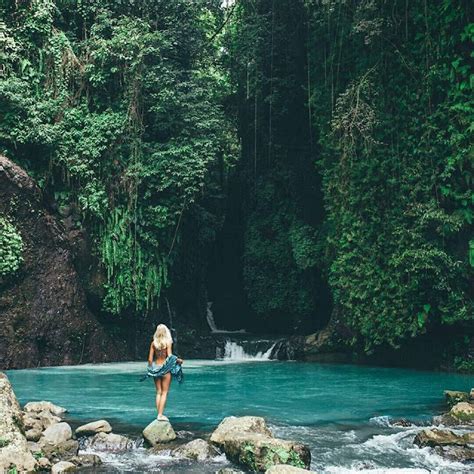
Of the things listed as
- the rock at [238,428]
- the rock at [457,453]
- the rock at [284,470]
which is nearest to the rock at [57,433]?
the rock at [238,428]

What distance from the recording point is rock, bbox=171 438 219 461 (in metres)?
8.30

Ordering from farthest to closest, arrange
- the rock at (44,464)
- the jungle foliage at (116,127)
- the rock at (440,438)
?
the jungle foliage at (116,127) → the rock at (440,438) → the rock at (44,464)

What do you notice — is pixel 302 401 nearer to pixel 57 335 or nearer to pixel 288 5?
pixel 57 335

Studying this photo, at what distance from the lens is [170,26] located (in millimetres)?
21812

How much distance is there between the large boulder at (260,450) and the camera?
773 centimetres

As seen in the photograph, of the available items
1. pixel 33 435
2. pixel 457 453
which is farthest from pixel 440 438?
pixel 33 435

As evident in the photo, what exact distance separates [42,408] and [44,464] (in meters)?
2.95

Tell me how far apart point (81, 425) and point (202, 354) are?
11.7 metres

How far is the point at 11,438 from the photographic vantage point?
7605mm

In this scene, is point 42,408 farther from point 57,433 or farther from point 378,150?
point 378,150

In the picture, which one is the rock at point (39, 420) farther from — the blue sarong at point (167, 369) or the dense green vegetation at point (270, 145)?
the dense green vegetation at point (270, 145)

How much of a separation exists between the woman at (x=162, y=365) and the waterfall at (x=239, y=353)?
460 inches

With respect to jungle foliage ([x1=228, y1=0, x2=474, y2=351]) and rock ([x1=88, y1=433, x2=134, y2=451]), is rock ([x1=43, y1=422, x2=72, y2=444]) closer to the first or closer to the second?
rock ([x1=88, y1=433, x2=134, y2=451])

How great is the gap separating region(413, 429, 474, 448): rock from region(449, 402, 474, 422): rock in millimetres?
1319
